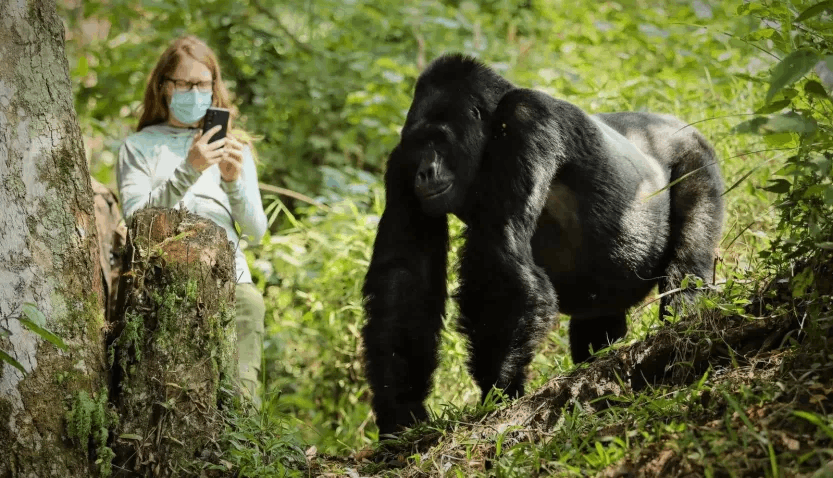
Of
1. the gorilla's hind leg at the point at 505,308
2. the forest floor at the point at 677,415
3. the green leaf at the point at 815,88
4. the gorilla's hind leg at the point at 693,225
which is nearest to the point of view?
the forest floor at the point at 677,415

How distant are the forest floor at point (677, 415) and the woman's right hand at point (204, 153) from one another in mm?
1710

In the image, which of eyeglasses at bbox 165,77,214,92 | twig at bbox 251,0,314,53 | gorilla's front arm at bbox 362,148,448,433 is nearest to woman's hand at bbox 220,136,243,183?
eyeglasses at bbox 165,77,214,92

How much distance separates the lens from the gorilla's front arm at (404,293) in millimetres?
3752

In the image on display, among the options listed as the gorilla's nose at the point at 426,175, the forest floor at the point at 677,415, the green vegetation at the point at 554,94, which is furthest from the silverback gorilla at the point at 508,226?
the forest floor at the point at 677,415

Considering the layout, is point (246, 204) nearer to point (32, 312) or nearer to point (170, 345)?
point (170, 345)

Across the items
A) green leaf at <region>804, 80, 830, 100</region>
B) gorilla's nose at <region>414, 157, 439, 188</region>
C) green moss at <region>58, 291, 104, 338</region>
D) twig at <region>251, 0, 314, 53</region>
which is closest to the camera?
green leaf at <region>804, 80, 830, 100</region>

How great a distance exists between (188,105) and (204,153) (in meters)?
0.52

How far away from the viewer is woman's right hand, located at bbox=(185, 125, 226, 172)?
4.36 m

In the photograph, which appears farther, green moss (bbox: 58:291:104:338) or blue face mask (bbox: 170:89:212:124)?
blue face mask (bbox: 170:89:212:124)

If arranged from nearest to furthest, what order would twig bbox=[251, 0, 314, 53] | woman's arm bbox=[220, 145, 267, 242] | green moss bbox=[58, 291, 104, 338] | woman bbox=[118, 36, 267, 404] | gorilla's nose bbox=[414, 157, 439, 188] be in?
1. green moss bbox=[58, 291, 104, 338]
2. gorilla's nose bbox=[414, 157, 439, 188]
3. woman bbox=[118, 36, 267, 404]
4. woman's arm bbox=[220, 145, 267, 242]
5. twig bbox=[251, 0, 314, 53]

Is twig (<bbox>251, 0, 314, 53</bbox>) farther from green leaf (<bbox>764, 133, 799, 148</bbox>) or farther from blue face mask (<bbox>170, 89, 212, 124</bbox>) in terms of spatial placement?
green leaf (<bbox>764, 133, 799, 148</bbox>)

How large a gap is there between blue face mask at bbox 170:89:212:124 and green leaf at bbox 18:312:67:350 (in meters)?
2.16

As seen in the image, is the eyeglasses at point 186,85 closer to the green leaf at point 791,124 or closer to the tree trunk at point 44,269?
the tree trunk at point 44,269

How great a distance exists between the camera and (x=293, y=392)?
22.5ft
